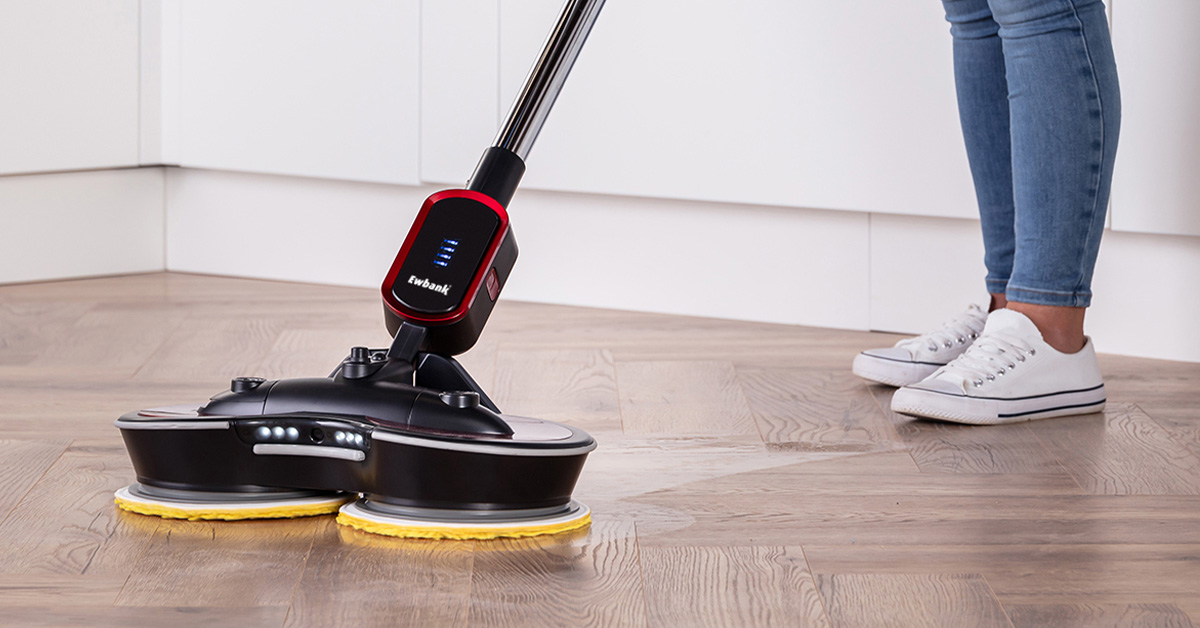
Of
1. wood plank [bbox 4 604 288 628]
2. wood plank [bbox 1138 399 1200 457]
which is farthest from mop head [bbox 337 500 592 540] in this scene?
wood plank [bbox 1138 399 1200 457]

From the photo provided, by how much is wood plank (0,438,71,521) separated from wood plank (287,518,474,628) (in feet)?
0.80

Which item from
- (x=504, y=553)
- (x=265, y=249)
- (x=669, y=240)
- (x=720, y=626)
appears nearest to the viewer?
(x=720, y=626)

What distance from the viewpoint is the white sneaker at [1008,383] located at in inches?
50.7

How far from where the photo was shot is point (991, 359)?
1.32 meters

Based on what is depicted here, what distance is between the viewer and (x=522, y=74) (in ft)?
6.68

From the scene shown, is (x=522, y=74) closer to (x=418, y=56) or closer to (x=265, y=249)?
(x=418, y=56)

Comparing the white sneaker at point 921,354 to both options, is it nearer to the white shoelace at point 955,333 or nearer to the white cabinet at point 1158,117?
the white shoelace at point 955,333

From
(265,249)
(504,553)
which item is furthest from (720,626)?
(265,249)

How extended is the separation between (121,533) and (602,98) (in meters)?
1.20

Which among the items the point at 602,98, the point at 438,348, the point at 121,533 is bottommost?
the point at 121,533

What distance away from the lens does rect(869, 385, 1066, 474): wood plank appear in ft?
3.71

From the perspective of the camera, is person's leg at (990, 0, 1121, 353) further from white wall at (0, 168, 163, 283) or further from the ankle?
white wall at (0, 168, 163, 283)

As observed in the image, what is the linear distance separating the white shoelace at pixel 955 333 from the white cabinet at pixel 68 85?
135cm

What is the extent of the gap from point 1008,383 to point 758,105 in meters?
0.69
